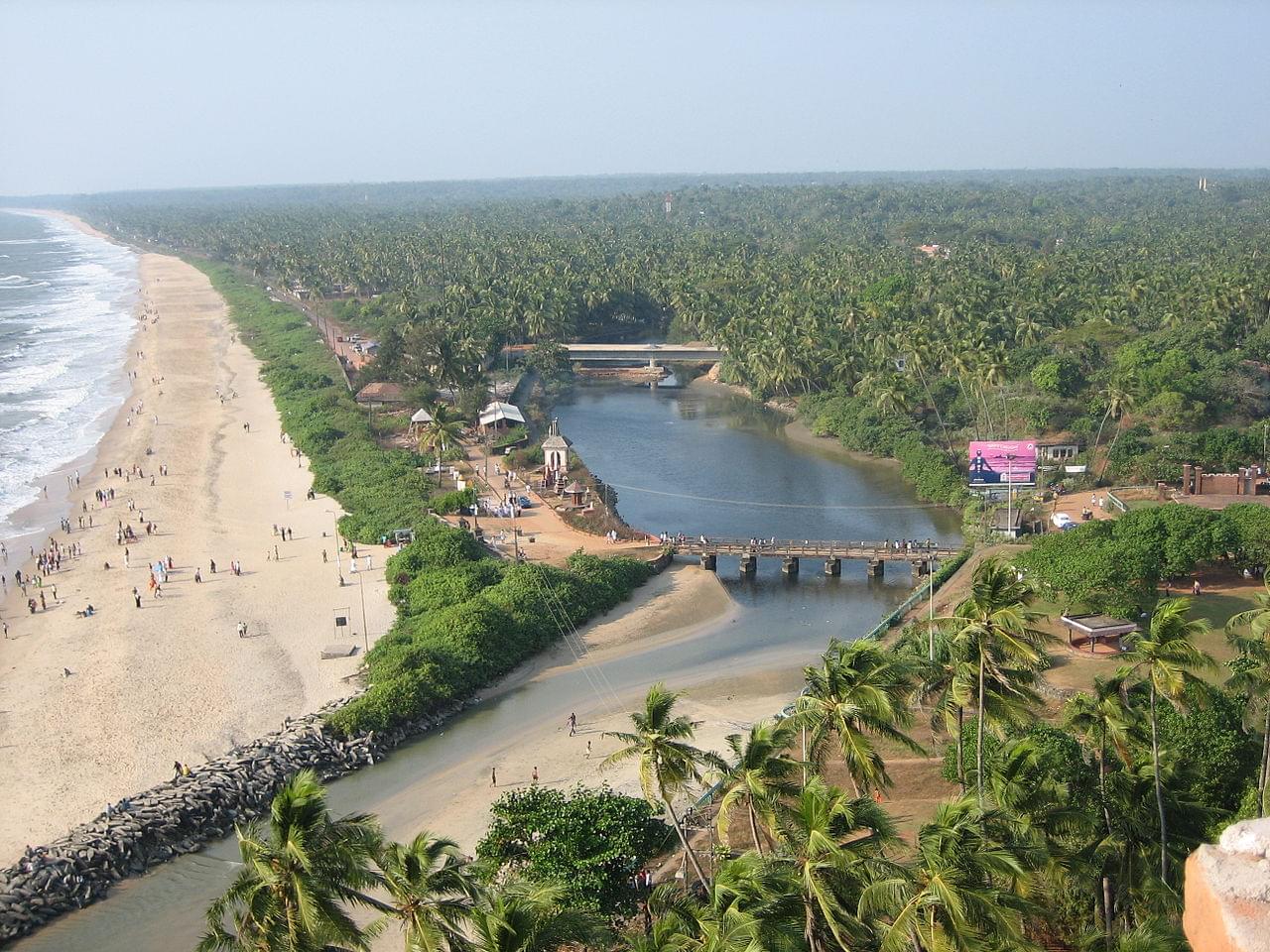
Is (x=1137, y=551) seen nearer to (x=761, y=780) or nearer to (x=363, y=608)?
(x=761, y=780)

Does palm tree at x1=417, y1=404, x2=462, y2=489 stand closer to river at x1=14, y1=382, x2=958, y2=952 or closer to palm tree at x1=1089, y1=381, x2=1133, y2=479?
river at x1=14, y1=382, x2=958, y2=952

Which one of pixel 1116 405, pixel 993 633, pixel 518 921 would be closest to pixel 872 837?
pixel 518 921

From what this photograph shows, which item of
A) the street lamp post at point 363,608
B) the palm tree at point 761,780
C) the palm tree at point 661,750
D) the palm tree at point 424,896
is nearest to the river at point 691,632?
the street lamp post at point 363,608

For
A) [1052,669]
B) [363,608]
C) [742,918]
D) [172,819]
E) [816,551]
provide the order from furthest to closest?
[816,551], [363,608], [1052,669], [172,819], [742,918]

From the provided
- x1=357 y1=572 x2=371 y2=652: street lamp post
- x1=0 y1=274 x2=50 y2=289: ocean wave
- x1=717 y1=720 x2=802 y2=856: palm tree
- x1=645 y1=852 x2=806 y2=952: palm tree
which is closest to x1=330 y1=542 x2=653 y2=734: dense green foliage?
x1=357 y1=572 x2=371 y2=652: street lamp post

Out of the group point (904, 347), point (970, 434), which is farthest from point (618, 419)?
point (970, 434)

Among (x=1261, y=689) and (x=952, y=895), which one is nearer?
(x=952, y=895)
